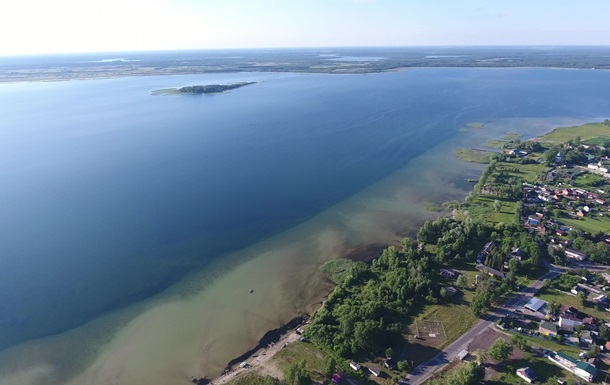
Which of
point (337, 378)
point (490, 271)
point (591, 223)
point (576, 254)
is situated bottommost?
point (337, 378)

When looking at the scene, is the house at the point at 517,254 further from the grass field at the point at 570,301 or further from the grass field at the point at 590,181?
the grass field at the point at 590,181

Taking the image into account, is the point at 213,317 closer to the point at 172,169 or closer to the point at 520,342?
the point at 520,342

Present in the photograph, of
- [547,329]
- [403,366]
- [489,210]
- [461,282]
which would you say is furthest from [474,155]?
[403,366]

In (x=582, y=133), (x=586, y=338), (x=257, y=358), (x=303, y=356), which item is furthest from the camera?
(x=582, y=133)

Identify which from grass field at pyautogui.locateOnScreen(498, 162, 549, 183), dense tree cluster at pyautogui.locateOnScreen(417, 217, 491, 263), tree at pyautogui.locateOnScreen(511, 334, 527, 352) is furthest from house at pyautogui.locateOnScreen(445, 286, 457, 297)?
grass field at pyautogui.locateOnScreen(498, 162, 549, 183)

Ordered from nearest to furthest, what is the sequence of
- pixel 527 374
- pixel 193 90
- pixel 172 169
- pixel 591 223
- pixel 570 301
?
pixel 527 374, pixel 570 301, pixel 591 223, pixel 172 169, pixel 193 90
